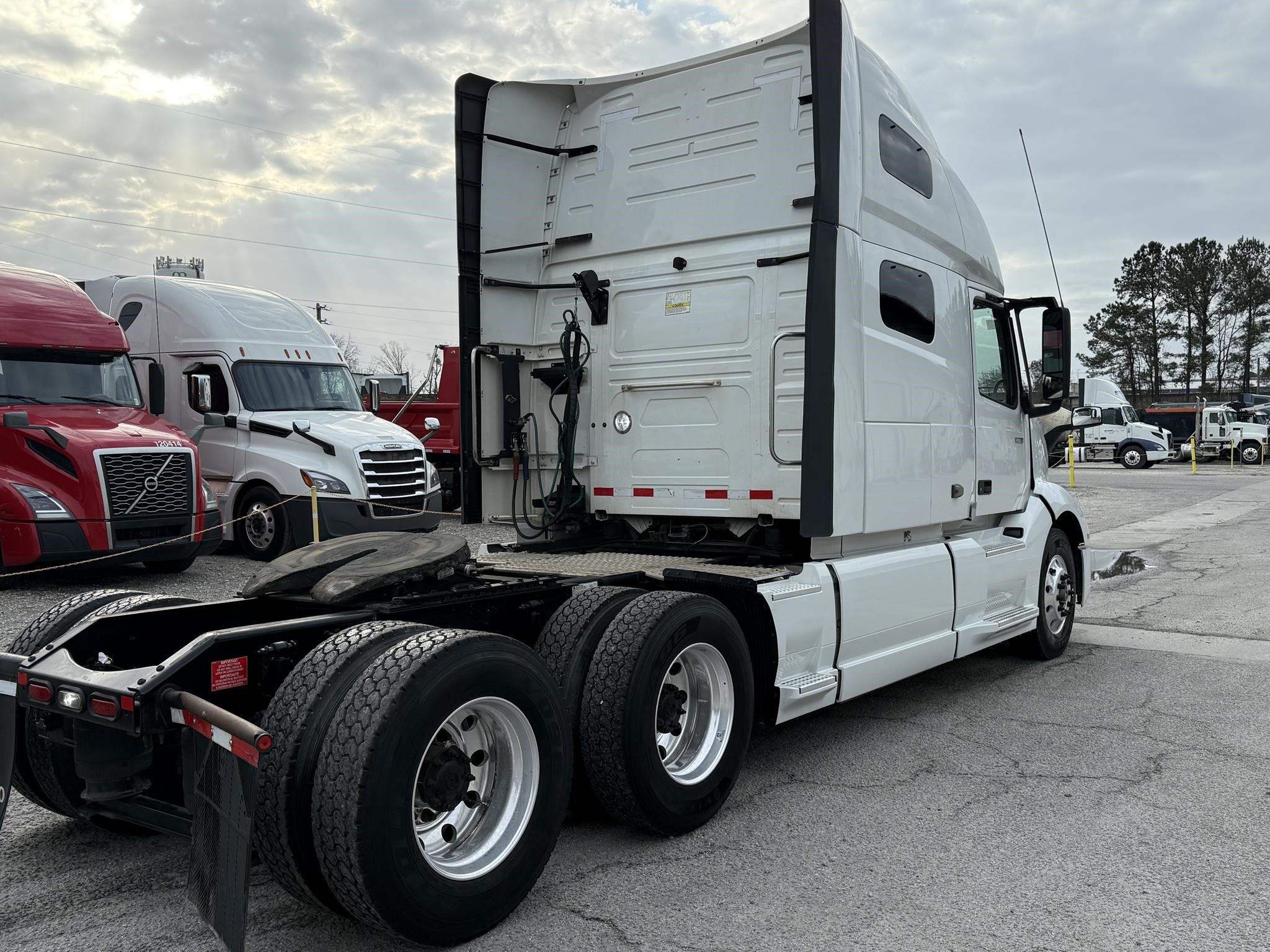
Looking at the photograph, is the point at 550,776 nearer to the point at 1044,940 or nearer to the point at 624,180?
the point at 1044,940

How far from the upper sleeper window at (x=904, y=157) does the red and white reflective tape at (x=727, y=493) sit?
185 centimetres

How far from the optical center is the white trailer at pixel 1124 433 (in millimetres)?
38750

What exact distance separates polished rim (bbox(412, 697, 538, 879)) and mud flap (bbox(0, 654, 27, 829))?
1424 mm

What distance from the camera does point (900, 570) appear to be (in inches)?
221

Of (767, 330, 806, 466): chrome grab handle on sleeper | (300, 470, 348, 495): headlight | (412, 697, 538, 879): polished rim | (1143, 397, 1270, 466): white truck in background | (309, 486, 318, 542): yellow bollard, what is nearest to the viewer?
(412, 697, 538, 879): polished rim

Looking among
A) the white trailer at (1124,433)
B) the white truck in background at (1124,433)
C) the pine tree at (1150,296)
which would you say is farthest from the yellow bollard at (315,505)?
the pine tree at (1150,296)

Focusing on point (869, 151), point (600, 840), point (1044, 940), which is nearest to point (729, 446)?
point (869, 151)

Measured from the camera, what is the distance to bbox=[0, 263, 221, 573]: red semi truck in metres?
9.98

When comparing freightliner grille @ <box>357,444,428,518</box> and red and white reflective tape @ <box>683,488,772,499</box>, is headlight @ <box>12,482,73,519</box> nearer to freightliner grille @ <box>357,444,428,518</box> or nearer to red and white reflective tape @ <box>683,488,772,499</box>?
freightliner grille @ <box>357,444,428,518</box>

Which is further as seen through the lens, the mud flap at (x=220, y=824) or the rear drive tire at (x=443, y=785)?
the rear drive tire at (x=443, y=785)

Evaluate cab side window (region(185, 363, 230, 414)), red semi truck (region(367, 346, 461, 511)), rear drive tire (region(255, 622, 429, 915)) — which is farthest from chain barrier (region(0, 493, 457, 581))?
rear drive tire (region(255, 622, 429, 915))

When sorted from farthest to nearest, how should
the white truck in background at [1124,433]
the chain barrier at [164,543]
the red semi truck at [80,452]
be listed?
1. the white truck in background at [1124,433]
2. the red semi truck at [80,452]
3. the chain barrier at [164,543]

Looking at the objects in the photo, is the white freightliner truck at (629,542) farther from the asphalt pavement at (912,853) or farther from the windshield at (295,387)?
the windshield at (295,387)

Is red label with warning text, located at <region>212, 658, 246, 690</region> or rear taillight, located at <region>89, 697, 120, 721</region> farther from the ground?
red label with warning text, located at <region>212, 658, 246, 690</region>
